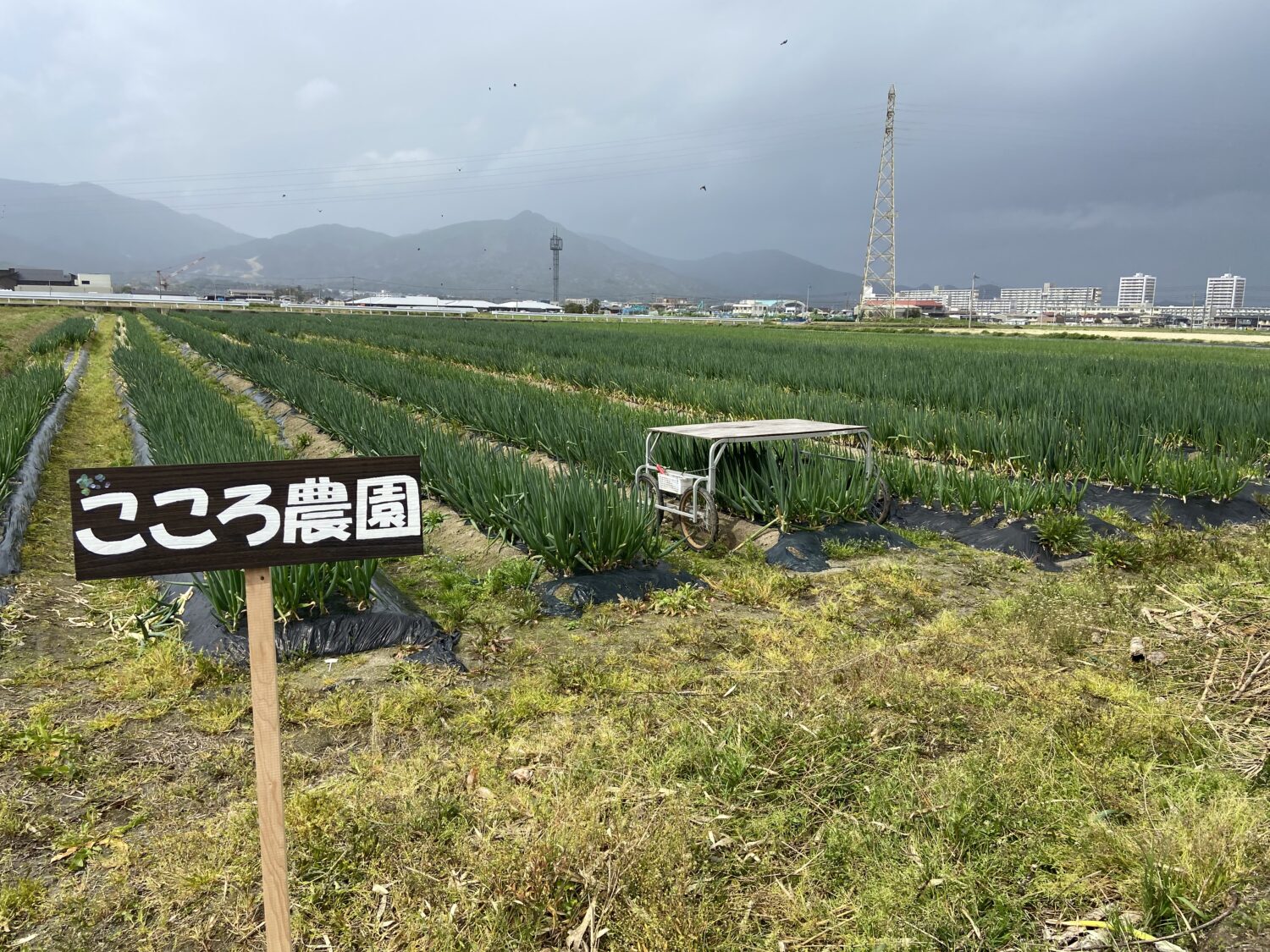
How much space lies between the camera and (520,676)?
3447 mm

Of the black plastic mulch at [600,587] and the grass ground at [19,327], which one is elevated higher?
the grass ground at [19,327]

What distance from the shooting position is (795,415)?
30.4 feet

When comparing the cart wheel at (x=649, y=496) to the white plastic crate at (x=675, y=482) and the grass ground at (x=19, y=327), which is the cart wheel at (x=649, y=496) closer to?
the white plastic crate at (x=675, y=482)

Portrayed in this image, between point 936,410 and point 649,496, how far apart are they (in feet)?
20.0

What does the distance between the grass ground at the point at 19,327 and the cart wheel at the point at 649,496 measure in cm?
1412

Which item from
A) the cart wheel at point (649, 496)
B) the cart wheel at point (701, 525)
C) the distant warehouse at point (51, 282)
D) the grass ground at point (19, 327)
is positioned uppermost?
the distant warehouse at point (51, 282)

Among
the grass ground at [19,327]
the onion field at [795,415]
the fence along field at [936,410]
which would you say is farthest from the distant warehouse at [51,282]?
the onion field at [795,415]

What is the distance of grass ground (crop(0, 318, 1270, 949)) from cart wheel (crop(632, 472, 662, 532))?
23.8 inches

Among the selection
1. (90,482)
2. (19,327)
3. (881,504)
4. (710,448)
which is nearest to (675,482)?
(710,448)

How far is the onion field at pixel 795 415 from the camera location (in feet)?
17.5

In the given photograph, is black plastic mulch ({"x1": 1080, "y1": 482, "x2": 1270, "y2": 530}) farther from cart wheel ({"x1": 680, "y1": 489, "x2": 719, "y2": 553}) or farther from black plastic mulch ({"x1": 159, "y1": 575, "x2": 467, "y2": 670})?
black plastic mulch ({"x1": 159, "y1": 575, "x2": 467, "y2": 670})

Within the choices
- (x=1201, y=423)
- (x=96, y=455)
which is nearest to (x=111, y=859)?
(x=96, y=455)

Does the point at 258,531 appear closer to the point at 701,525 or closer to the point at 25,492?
the point at 701,525

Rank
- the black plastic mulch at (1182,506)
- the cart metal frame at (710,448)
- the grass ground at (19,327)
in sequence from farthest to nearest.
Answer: the grass ground at (19,327) < the black plastic mulch at (1182,506) < the cart metal frame at (710,448)
